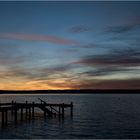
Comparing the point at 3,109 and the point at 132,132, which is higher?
the point at 3,109

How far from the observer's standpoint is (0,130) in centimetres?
3409

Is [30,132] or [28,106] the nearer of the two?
[30,132]

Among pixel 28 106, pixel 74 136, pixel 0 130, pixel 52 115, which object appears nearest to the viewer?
pixel 74 136

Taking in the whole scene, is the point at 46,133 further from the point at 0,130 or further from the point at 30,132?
the point at 0,130

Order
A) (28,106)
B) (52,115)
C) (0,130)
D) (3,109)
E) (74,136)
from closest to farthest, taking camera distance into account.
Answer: (74,136) < (0,130) < (3,109) < (28,106) < (52,115)

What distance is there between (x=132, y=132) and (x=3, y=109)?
16414 mm

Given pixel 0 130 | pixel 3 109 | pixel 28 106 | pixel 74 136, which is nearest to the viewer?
pixel 74 136

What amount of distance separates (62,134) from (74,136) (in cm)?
179

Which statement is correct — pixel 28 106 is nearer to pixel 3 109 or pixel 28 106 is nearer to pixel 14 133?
pixel 3 109

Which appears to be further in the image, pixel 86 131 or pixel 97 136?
pixel 86 131

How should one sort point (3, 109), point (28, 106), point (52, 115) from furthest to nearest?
point (52, 115), point (28, 106), point (3, 109)

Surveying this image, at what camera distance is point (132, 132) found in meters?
35.8

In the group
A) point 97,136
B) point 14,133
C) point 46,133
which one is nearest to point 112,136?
point 97,136

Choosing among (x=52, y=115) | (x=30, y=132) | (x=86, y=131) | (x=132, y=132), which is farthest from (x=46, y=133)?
(x=52, y=115)
